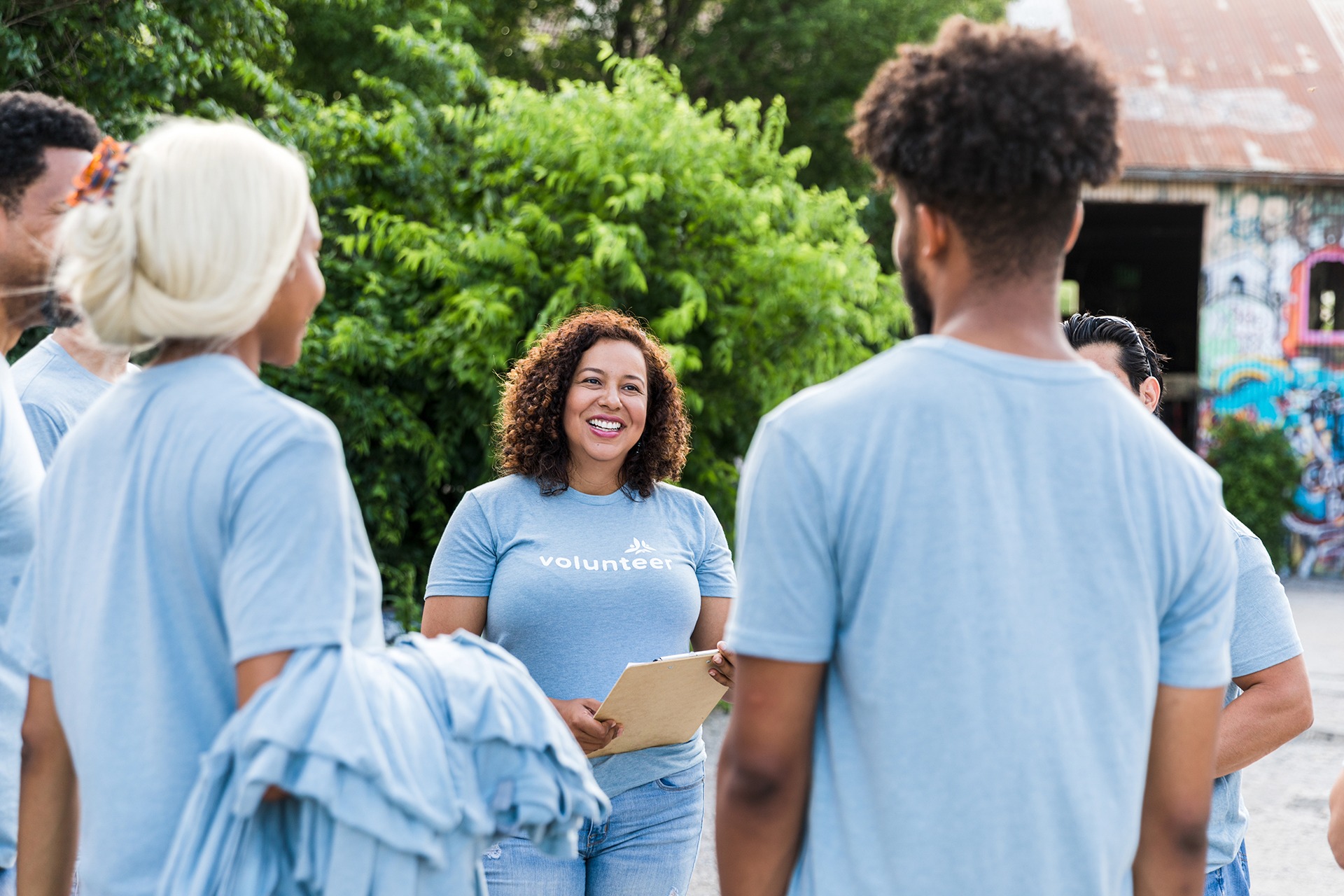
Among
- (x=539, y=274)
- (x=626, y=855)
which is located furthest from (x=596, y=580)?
(x=539, y=274)

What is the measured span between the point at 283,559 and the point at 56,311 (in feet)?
3.42

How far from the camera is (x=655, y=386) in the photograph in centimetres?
337

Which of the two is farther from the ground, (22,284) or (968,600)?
(22,284)

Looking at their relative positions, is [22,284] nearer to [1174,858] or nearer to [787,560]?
[787,560]

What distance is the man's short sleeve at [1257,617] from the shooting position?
92.4 inches

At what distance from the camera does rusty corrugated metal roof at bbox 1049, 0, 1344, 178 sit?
52.9ft

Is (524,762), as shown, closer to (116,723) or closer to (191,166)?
(116,723)

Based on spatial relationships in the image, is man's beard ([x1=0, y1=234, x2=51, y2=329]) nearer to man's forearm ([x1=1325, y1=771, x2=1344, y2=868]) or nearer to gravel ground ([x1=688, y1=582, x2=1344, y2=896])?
man's forearm ([x1=1325, y1=771, x2=1344, y2=868])

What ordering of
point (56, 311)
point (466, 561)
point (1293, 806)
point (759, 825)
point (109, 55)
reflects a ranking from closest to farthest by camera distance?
1. point (759, 825)
2. point (56, 311)
3. point (466, 561)
4. point (1293, 806)
5. point (109, 55)

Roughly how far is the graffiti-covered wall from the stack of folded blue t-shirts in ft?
54.0

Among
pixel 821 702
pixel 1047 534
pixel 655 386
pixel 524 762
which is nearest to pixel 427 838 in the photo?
pixel 524 762

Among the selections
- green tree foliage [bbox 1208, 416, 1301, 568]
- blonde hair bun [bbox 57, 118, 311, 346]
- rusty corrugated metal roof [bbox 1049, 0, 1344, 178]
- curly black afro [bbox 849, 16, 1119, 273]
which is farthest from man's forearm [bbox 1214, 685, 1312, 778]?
rusty corrugated metal roof [bbox 1049, 0, 1344, 178]

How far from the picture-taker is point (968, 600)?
1.45 m

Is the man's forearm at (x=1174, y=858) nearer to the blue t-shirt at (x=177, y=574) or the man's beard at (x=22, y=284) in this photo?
the blue t-shirt at (x=177, y=574)
